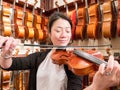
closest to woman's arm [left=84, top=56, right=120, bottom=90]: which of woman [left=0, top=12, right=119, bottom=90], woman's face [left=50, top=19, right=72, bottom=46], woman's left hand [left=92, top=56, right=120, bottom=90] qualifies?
woman's left hand [left=92, top=56, right=120, bottom=90]

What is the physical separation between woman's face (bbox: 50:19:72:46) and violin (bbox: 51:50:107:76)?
0.26 feet

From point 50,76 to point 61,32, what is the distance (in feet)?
0.93

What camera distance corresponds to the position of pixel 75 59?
1106 millimetres

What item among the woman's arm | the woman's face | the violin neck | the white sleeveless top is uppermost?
the woman's face

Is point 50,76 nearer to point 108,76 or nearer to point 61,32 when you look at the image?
point 61,32

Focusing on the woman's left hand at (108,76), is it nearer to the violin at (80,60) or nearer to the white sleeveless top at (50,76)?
the violin at (80,60)

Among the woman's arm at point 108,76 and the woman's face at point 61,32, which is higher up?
the woman's face at point 61,32

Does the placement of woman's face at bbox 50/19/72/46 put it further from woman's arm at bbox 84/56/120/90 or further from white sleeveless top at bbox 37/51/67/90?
woman's arm at bbox 84/56/120/90

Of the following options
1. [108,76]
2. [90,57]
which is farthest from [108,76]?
[90,57]

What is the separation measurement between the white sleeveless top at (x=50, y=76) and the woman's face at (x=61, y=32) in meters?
0.13

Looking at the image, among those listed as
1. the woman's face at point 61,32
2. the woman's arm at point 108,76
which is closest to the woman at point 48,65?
the woman's face at point 61,32

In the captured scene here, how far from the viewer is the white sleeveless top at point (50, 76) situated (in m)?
1.10

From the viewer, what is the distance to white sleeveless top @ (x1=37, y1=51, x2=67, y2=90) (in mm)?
1096

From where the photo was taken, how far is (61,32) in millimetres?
1200
